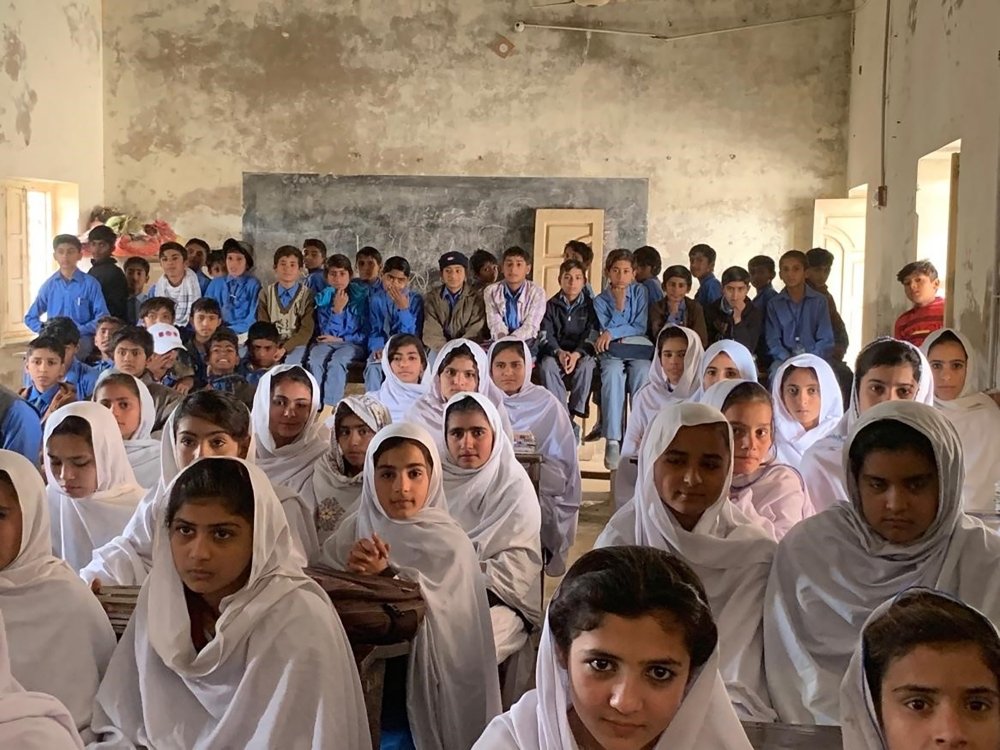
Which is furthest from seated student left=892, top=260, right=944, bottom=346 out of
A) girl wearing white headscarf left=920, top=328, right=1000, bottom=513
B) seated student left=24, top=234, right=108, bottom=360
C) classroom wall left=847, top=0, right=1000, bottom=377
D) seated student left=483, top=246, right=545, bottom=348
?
seated student left=24, top=234, right=108, bottom=360

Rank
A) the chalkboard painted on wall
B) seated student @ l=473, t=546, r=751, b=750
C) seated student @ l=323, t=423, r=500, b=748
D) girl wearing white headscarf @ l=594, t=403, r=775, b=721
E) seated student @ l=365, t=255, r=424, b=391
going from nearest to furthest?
seated student @ l=473, t=546, r=751, b=750 < girl wearing white headscarf @ l=594, t=403, r=775, b=721 < seated student @ l=323, t=423, r=500, b=748 < seated student @ l=365, t=255, r=424, b=391 < the chalkboard painted on wall

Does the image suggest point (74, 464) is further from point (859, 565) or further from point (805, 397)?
point (805, 397)

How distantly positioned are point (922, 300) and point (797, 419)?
2305 mm

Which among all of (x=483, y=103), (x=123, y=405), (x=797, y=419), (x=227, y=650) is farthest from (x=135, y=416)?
(x=483, y=103)

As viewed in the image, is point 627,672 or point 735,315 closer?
point 627,672

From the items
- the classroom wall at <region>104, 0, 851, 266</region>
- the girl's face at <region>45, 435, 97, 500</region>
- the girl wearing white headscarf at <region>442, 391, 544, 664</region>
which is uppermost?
the classroom wall at <region>104, 0, 851, 266</region>

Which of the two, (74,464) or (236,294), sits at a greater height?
(236,294)

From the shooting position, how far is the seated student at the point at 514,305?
293 inches

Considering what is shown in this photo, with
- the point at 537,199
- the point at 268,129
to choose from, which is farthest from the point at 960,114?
the point at 268,129

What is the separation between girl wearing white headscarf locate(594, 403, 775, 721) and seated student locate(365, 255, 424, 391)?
539cm

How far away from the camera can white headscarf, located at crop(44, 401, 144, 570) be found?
3.22 m

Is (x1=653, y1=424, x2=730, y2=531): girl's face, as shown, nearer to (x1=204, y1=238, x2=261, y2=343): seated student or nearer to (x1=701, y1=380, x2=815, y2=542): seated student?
(x1=701, y1=380, x2=815, y2=542): seated student

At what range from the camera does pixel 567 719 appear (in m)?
1.37

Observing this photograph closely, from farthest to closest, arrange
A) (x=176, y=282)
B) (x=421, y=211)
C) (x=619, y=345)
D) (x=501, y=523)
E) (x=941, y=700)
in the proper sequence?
(x=421, y=211), (x=176, y=282), (x=619, y=345), (x=501, y=523), (x=941, y=700)
